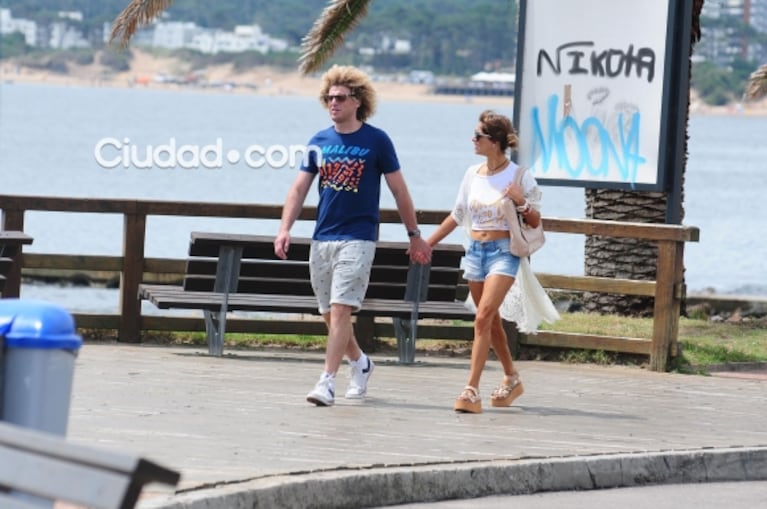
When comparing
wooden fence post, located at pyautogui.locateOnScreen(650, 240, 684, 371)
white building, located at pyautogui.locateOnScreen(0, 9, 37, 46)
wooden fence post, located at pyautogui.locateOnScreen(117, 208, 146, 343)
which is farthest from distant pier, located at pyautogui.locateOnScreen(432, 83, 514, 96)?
wooden fence post, located at pyautogui.locateOnScreen(650, 240, 684, 371)

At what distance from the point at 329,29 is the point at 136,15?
6.35 feet

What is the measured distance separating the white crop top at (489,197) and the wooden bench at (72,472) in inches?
227

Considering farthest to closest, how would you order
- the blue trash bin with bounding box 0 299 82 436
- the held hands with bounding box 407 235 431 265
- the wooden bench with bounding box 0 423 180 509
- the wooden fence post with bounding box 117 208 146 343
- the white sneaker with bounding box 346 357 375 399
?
the wooden fence post with bounding box 117 208 146 343 < the white sneaker with bounding box 346 357 375 399 < the held hands with bounding box 407 235 431 265 < the blue trash bin with bounding box 0 299 82 436 < the wooden bench with bounding box 0 423 180 509

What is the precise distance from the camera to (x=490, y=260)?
32.0ft

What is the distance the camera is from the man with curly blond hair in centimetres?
954

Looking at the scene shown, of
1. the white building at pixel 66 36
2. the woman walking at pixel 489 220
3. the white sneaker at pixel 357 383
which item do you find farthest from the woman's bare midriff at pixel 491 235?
the white building at pixel 66 36

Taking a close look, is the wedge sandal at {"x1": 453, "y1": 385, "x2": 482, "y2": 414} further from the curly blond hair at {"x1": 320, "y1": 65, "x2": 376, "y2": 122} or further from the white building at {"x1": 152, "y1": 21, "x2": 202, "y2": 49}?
the white building at {"x1": 152, "y1": 21, "x2": 202, "y2": 49}

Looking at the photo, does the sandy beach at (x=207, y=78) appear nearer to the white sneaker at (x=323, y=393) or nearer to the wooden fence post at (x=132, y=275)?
the wooden fence post at (x=132, y=275)

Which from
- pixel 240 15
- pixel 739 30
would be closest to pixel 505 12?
pixel 739 30

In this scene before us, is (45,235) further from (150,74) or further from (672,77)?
(150,74)

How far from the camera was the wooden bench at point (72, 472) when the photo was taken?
3924 mm

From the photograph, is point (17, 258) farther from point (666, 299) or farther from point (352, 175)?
point (666, 299)

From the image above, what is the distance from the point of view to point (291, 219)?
9.87 meters

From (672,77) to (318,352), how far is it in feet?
10.5
